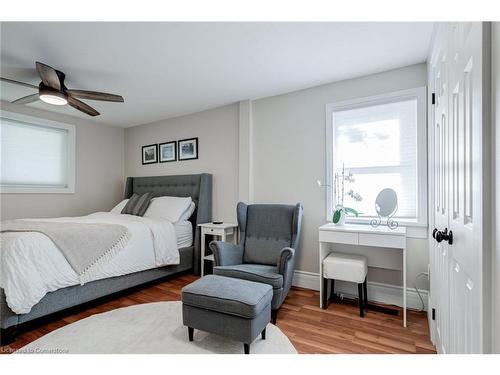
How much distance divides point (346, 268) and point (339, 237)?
0.29m

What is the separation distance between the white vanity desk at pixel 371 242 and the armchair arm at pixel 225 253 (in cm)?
86

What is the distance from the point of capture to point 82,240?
2.32 meters

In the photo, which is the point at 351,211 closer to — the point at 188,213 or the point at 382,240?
the point at 382,240

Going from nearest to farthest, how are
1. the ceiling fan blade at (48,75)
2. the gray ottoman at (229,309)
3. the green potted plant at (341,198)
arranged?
the gray ottoman at (229,309) < the ceiling fan blade at (48,75) < the green potted plant at (341,198)

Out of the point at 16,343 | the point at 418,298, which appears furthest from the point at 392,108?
the point at 16,343

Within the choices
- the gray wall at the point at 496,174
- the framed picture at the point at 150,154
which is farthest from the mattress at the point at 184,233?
the gray wall at the point at 496,174

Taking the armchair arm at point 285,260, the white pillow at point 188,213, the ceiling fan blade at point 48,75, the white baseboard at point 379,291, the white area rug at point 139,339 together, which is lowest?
the white area rug at point 139,339

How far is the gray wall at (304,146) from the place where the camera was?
8.34 feet

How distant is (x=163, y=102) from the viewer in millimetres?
3477

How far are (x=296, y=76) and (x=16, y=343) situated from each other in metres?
3.35

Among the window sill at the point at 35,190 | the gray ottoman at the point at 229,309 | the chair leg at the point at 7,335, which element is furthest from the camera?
the window sill at the point at 35,190

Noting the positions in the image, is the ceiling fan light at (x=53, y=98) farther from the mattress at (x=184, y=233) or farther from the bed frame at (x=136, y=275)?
the mattress at (x=184, y=233)

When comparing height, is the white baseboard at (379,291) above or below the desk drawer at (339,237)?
below

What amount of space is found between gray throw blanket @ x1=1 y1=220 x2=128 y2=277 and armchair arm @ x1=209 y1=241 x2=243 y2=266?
1.02 m
